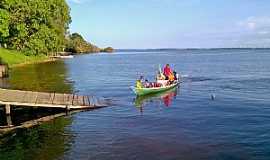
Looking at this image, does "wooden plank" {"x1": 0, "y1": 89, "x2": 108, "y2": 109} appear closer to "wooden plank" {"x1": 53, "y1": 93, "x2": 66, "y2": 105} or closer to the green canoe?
"wooden plank" {"x1": 53, "y1": 93, "x2": 66, "y2": 105}

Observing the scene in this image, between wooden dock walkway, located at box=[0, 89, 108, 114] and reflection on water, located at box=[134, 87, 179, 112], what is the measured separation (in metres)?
4.20

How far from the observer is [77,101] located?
37156mm

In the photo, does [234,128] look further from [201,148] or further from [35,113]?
[35,113]

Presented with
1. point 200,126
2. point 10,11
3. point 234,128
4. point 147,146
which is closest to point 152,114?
point 200,126

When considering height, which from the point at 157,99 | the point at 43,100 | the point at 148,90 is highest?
the point at 43,100

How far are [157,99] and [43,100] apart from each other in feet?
46.4

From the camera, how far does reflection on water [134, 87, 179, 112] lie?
4081 centimetres

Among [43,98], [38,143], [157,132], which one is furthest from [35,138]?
[43,98]

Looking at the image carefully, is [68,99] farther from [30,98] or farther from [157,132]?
[157,132]

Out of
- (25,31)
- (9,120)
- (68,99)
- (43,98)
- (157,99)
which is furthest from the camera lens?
(25,31)

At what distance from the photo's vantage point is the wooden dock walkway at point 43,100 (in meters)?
32.6

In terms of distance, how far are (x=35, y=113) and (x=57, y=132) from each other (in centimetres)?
753

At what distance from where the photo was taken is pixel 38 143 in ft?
84.6

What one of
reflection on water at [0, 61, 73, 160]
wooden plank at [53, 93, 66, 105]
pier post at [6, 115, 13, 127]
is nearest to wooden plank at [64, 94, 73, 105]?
wooden plank at [53, 93, 66, 105]
